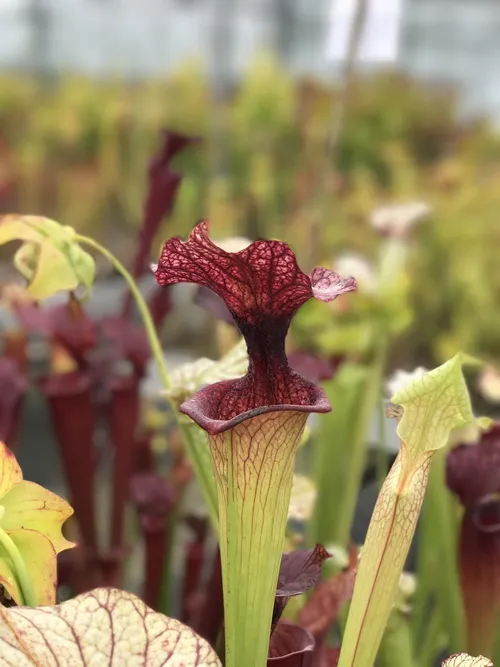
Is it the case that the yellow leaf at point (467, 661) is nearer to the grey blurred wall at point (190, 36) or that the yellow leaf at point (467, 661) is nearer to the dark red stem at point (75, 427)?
the dark red stem at point (75, 427)

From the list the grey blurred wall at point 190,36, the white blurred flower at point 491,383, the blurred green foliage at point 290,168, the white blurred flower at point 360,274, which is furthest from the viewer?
the grey blurred wall at point 190,36

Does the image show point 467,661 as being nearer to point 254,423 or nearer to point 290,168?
point 254,423

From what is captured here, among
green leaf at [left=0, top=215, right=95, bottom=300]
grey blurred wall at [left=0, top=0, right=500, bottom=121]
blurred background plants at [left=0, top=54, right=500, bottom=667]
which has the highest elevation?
grey blurred wall at [left=0, top=0, right=500, bottom=121]

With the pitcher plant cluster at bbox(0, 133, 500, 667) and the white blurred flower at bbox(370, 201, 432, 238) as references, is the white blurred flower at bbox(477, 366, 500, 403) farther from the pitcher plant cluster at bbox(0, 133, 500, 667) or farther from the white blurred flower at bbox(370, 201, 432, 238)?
the white blurred flower at bbox(370, 201, 432, 238)

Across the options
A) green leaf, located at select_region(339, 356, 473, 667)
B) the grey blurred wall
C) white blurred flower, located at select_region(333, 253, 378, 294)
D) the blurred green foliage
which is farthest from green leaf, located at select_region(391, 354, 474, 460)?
the grey blurred wall

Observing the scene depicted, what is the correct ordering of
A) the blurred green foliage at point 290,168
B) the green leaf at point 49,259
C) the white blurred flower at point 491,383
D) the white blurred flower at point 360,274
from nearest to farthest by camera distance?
the green leaf at point 49,259
the white blurred flower at point 491,383
the white blurred flower at point 360,274
the blurred green foliage at point 290,168

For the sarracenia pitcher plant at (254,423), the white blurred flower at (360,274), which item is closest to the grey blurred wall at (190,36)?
the white blurred flower at (360,274)
